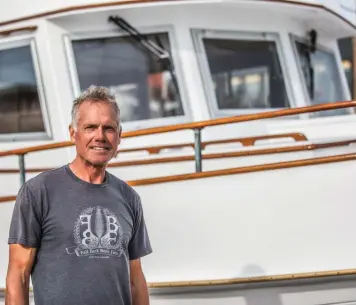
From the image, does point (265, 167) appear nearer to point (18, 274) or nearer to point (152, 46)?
point (152, 46)

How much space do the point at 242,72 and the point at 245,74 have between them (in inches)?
1.7

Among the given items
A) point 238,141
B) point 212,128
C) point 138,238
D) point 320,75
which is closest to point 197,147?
point 238,141

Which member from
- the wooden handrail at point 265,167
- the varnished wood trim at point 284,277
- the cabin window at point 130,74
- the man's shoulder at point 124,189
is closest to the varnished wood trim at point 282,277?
the varnished wood trim at point 284,277

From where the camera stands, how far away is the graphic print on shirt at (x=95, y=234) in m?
2.27

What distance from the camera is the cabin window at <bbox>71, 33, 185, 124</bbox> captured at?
5.35 metres

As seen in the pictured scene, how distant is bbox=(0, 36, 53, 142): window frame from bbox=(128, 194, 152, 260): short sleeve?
2.87m

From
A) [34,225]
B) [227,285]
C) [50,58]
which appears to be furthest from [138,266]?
[50,58]

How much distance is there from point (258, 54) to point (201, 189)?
2100 millimetres

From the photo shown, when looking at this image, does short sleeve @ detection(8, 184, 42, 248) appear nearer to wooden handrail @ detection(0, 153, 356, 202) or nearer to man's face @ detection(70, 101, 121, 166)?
man's face @ detection(70, 101, 121, 166)

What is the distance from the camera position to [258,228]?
398cm

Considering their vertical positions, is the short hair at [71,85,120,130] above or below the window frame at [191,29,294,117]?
below

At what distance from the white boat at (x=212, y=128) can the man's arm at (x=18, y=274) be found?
1761 millimetres

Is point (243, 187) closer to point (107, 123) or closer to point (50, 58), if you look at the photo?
point (107, 123)

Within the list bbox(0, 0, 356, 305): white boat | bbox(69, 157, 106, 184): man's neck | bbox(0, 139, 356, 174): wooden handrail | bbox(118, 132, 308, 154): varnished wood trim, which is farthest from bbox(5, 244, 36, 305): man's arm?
bbox(118, 132, 308, 154): varnished wood trim
